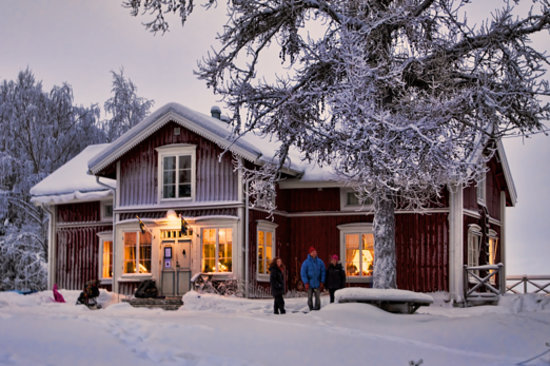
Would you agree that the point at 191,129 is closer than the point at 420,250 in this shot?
No

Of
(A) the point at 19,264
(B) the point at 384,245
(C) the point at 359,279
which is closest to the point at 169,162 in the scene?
(C) the point at 359,279

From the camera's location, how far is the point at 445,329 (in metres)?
13.6

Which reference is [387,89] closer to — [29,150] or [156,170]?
[156,170]

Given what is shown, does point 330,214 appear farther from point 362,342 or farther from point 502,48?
point 362,342

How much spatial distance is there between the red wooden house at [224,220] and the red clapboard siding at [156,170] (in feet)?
0.11

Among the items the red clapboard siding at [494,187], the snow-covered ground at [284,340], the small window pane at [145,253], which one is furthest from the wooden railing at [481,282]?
the small window pane at [145,253]

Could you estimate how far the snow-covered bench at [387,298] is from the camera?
16.5 metres

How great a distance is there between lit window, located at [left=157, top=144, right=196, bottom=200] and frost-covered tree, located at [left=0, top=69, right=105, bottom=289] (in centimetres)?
1240

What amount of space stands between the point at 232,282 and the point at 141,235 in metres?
3.98

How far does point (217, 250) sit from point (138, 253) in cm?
307

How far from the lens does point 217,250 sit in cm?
2433

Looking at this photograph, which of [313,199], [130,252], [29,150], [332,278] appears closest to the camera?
[332,278]

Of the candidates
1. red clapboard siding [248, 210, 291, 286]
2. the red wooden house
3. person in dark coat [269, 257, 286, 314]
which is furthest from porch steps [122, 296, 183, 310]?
person in dark coat [269, 257, 286, 314]

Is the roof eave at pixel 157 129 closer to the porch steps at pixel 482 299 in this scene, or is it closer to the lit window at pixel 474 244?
the porch steps at pixel 482 299
